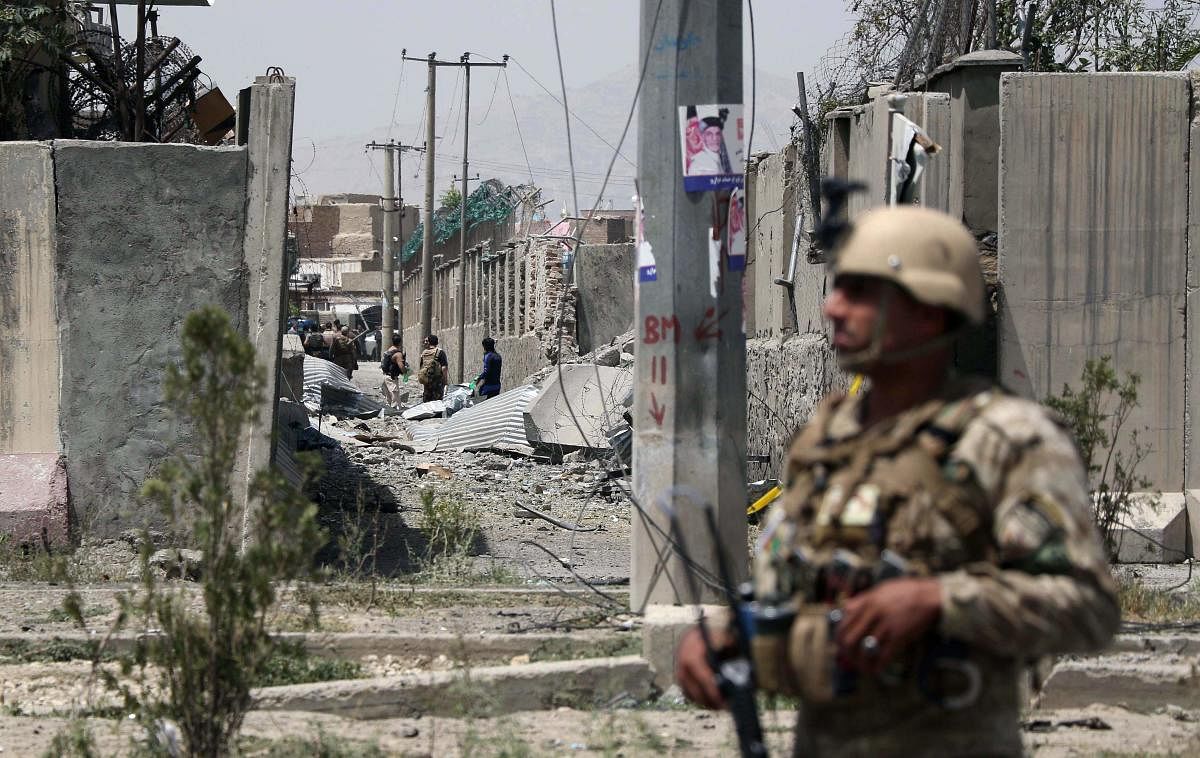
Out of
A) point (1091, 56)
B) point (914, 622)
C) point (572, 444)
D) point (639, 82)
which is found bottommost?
point (572, 444)

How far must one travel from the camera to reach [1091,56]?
16.9m

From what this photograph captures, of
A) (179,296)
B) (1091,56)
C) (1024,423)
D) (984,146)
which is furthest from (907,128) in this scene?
(1091,56)

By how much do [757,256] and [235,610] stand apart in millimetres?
10854

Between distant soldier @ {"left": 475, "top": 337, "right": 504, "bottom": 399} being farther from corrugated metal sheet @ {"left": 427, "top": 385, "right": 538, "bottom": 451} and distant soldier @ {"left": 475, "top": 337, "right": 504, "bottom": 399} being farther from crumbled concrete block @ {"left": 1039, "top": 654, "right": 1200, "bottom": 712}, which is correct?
crumbled concrete block @ {"left": 1039, "top": 654, "right": 1200, "bottom": 712}

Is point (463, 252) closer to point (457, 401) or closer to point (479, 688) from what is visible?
point (457, 401)

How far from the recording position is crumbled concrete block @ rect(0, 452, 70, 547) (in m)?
8.13

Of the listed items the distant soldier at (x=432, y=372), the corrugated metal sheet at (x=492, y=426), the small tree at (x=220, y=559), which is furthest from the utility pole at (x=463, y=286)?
the small tree at (x=220, y=559)

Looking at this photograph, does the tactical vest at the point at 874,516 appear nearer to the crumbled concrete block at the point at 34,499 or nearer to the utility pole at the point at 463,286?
the crumbled concrete block at the point at 34,499

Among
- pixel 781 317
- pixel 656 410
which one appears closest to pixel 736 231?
pixel 656 410

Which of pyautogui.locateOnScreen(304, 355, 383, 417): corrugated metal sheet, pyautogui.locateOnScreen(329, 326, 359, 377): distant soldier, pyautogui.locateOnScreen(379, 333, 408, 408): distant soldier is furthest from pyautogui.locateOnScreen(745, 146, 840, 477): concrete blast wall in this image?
pyautogui.locateOnScreen(329, 326, 359, 377): distant soldier

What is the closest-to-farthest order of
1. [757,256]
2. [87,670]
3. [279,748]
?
1. [279,748]
2. [87,670]
3. [757,256]

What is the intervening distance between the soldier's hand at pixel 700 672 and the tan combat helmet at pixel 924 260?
649mm

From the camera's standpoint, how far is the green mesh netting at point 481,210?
139 ft

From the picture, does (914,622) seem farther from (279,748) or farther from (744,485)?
(744,485)
